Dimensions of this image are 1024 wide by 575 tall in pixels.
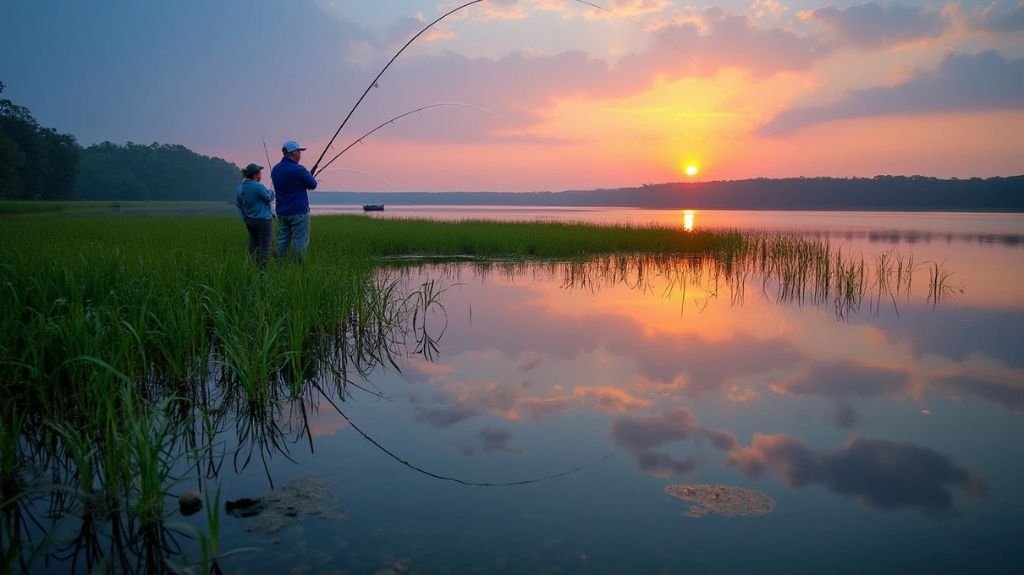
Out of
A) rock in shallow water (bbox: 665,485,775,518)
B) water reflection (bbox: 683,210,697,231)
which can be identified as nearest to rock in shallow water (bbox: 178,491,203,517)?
rock in shallow water (bbox: 665,485,775,518)

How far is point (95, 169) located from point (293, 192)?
323ft

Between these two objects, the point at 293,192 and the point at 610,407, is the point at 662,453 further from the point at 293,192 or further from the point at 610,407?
the point at 293,192

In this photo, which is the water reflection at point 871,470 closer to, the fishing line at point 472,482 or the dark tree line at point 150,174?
the fishing line at point 472,482

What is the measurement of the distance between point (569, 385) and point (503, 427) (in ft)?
4.06

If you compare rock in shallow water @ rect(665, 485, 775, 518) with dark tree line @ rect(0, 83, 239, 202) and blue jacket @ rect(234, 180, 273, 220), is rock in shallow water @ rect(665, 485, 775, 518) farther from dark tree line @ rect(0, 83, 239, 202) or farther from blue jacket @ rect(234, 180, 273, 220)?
dark tree line @ rect(0, 83, 239, 202)

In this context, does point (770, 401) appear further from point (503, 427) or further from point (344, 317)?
point (344, 317)

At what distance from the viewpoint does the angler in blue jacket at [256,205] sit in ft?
27.0

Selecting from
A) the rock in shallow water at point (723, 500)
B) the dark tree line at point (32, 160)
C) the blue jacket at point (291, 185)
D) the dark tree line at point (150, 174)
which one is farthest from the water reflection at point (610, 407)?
the dark tree line at point (150, 174)

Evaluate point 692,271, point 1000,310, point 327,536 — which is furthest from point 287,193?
point 1000,310

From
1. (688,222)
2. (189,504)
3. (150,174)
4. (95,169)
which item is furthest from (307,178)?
(150,174)

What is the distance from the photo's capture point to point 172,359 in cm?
463

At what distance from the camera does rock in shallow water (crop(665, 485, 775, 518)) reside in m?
3.09

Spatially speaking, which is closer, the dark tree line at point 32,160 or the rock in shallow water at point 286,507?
the rock in shallow water at point 286,507

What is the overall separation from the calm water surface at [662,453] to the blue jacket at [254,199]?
2837 millimetres
